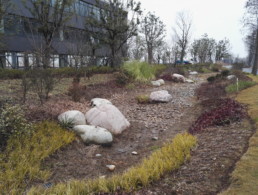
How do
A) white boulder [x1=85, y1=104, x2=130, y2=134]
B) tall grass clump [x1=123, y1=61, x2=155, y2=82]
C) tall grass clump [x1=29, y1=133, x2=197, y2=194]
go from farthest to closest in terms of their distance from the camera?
tall grass clump [x1=123, y1=61, x2=155, y2=82] < white boulder [x1=85, y1=104, x2=130, y2=134] < tall grass clump [x1=29, y1=133, x2=197, y2=194]

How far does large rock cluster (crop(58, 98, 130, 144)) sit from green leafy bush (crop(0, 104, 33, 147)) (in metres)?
0.94

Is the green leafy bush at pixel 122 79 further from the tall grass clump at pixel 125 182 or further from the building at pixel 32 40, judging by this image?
the tall grass clump at pixel 125 182

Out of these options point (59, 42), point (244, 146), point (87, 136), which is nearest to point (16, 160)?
point (87, 136)

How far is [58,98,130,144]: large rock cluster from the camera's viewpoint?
13.4 feet

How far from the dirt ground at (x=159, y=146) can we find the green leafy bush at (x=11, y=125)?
73 centimetres

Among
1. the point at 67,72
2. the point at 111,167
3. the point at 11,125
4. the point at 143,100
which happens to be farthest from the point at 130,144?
the point at 67,72

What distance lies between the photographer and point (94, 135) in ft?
13.3

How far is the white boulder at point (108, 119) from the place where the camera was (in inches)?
183

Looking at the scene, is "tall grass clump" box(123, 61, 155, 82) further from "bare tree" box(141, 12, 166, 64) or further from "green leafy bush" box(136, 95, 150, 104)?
"bare tree" box(141, 12, 166, 64)

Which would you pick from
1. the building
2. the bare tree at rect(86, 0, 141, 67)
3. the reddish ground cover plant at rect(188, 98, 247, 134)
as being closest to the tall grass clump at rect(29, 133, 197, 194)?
the reddish ground cover plant at rect(188, 98, 247, 134)


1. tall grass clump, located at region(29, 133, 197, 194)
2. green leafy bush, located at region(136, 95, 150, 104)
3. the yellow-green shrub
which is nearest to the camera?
tall grass clump, located at region(29, 133, 197, 194)

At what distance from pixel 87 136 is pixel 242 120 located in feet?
10.8

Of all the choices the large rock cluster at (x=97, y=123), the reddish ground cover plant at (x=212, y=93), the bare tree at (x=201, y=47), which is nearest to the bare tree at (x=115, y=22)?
the reddish ground cover plant at (x=212, y=93)

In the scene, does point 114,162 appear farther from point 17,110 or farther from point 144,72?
point 144,72
